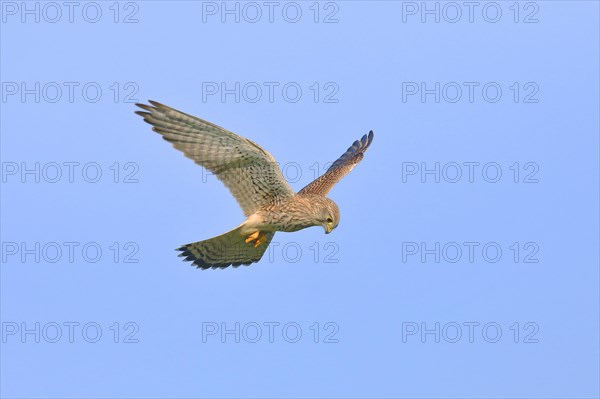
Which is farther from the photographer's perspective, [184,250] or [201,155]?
[184,250]

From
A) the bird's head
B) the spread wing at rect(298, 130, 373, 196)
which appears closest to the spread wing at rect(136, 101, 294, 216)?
the bird's head

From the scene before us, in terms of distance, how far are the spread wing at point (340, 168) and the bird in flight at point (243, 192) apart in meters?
0.23

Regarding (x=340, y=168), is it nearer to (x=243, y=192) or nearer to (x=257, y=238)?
(x=257, y=238)

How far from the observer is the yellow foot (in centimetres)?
1285

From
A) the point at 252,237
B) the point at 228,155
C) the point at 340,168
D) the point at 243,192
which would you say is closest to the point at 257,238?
the point at 252,237

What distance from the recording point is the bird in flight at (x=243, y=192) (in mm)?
11656

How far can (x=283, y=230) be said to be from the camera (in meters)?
12.7

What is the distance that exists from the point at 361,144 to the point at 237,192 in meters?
5.25

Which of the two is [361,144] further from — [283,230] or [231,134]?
[231,134]

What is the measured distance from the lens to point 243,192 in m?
12.5

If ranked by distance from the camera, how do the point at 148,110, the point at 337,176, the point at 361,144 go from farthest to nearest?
1. the point at 361,144
2. the point at 337,176
3. the point at 148,110

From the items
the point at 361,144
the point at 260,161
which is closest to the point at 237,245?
the point at 260,161

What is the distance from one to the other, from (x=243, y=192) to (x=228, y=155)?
Answer: 0.71 metres

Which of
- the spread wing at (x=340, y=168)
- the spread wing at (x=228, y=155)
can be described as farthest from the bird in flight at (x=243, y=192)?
the spread wing at (x=340, y=168)
